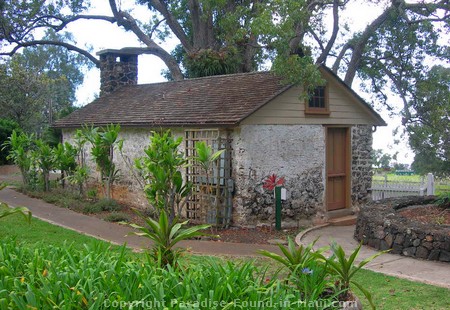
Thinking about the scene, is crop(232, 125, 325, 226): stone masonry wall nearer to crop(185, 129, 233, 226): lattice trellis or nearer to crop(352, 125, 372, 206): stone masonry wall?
crop(185, 129, 233, 226): lattice trellis

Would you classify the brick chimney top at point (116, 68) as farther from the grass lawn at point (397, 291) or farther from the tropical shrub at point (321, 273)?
the tropical shrub at point (321, 273)

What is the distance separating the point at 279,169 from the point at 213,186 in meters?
1.61

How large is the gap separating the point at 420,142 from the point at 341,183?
30.4 ft

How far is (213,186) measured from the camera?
12.0 m

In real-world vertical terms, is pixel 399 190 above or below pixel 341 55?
below

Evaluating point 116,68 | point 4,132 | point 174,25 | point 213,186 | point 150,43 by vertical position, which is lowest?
point 213,186

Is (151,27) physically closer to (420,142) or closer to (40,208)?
(420,142)

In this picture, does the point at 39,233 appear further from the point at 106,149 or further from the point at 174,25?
the point at 174,25

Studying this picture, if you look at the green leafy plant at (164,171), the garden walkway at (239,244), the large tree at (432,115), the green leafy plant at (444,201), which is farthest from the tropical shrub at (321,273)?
the large tree at (432,115)

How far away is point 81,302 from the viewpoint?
13.9 ft

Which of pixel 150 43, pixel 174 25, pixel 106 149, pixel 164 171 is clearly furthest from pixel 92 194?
pixel 174 25

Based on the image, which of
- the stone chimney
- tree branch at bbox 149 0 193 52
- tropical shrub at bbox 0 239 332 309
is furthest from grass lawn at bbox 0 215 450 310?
tree branch at bbox 149 0 193 52

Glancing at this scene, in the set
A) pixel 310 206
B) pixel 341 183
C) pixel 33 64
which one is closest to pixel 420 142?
pixel 341 183

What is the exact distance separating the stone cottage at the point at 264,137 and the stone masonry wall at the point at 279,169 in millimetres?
22
